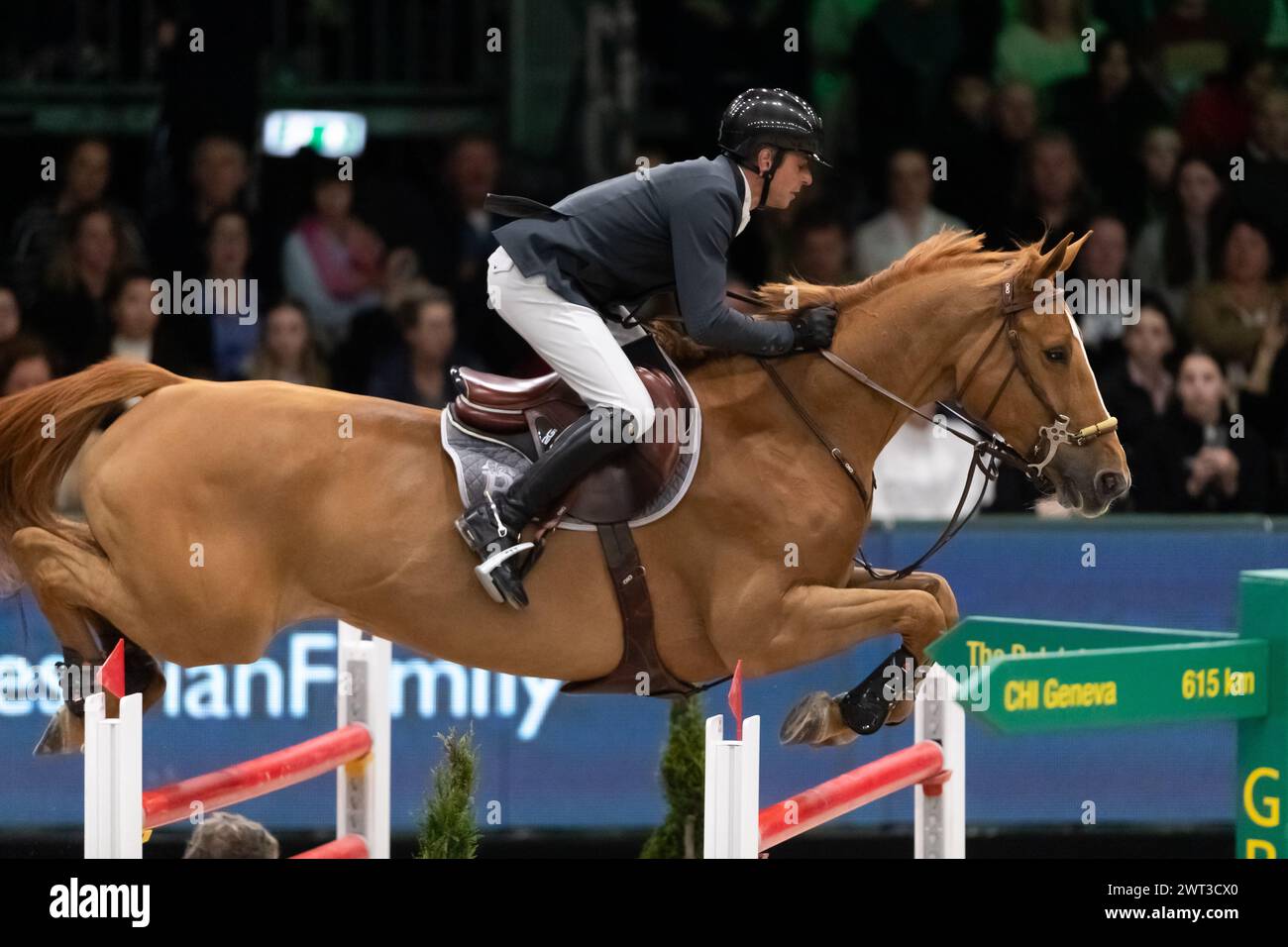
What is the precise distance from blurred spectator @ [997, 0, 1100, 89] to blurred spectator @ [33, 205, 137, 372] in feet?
15.2

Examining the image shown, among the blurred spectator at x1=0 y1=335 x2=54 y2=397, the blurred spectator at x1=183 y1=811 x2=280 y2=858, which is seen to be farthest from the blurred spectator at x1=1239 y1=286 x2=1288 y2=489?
the blurred spectator at x1=183 y1=811 x2=280 y2=858

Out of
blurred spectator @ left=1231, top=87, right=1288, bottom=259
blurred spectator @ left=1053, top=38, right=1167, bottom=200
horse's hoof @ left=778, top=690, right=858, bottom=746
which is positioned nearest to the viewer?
horse's hoof @ left=778, top=690, right=858, bottom=746

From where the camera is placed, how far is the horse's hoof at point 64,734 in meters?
5.25

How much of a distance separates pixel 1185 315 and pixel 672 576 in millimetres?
5272

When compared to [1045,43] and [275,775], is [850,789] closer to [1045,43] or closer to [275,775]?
[275,775]

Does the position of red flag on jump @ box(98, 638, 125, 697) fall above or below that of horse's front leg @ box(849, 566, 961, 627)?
below

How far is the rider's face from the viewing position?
17.1ft

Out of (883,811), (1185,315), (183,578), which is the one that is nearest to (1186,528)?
(883,811)

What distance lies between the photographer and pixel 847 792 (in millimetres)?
5410

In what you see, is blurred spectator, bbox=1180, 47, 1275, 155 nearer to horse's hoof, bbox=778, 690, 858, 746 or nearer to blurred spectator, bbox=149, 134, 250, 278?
blurred spectator, bbox=149, 134, 250, 278

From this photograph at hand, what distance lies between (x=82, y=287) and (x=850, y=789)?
5.19m

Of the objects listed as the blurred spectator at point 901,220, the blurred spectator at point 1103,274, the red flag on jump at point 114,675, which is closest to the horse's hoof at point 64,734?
the red flag on jump at point 114,675

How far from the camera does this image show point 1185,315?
973 cm
